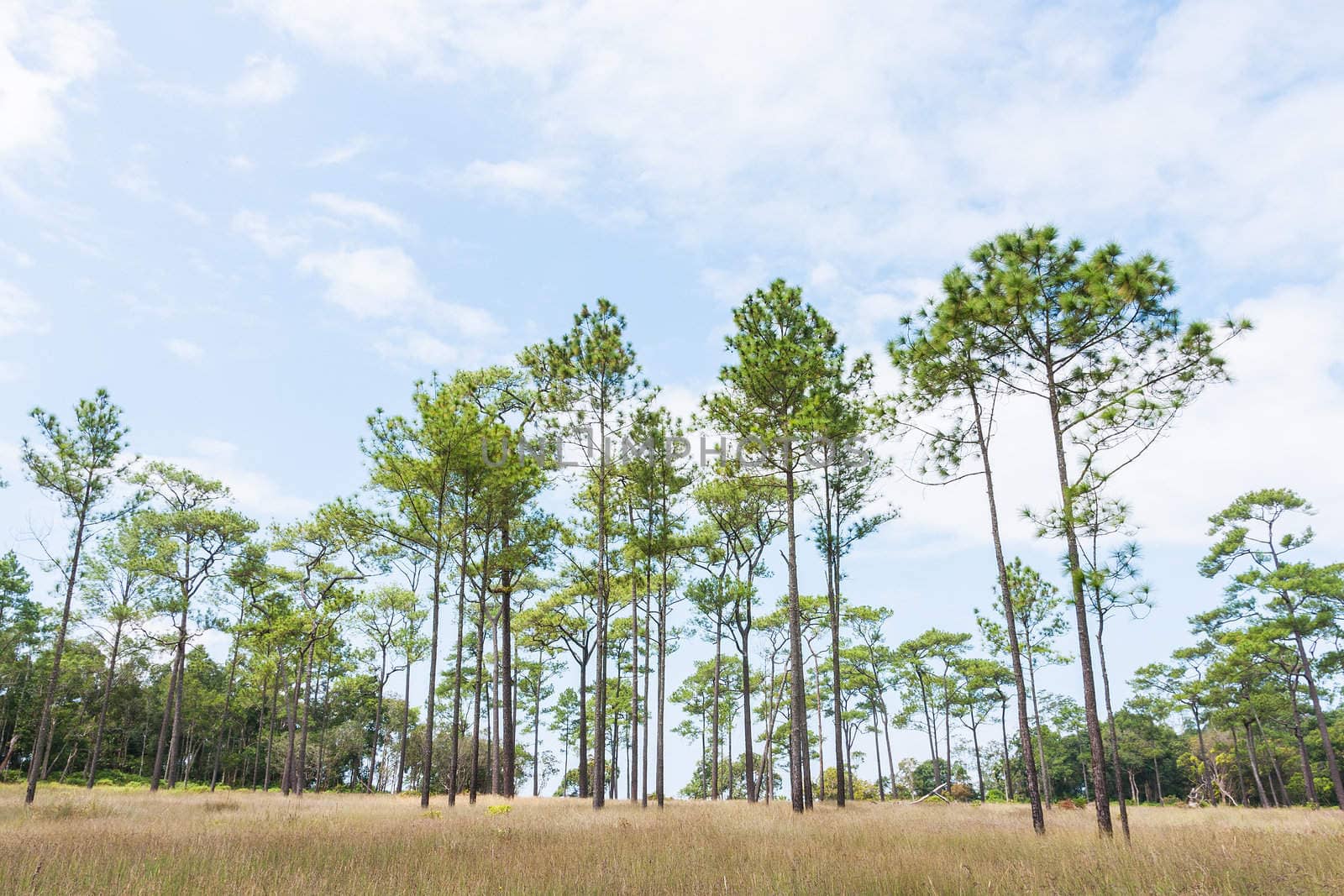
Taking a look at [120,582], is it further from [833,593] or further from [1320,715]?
[1320,715]

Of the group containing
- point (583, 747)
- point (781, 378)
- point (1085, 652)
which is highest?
point (781, 378)

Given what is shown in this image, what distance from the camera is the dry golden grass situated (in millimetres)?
6289

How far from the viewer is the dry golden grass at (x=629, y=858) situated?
248 inches

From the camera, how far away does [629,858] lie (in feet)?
25.3

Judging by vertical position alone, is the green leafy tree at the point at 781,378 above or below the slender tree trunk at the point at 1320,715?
above

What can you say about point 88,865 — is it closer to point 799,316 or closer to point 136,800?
point 136,800

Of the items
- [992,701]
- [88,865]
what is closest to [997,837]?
[88,865]

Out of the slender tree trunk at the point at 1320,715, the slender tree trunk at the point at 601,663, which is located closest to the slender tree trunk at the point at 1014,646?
the slender tree trunk at the point at 601,663

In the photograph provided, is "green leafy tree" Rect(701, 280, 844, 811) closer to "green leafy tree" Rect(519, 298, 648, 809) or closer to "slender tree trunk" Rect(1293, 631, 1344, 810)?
"green leafy tree" Rect(519, 298, 648, 809)

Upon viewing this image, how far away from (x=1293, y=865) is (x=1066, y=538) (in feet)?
21.2

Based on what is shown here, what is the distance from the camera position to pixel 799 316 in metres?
18.9

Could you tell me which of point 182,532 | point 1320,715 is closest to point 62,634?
point 182,532

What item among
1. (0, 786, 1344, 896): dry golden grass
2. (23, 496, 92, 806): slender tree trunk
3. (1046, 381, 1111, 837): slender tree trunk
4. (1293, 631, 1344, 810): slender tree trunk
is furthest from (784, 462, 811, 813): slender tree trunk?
(1293, 631, 1344, 810): slender tree trunk

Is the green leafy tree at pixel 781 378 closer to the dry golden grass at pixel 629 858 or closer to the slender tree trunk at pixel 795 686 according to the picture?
the slender tree trunk at pixel 795 686
